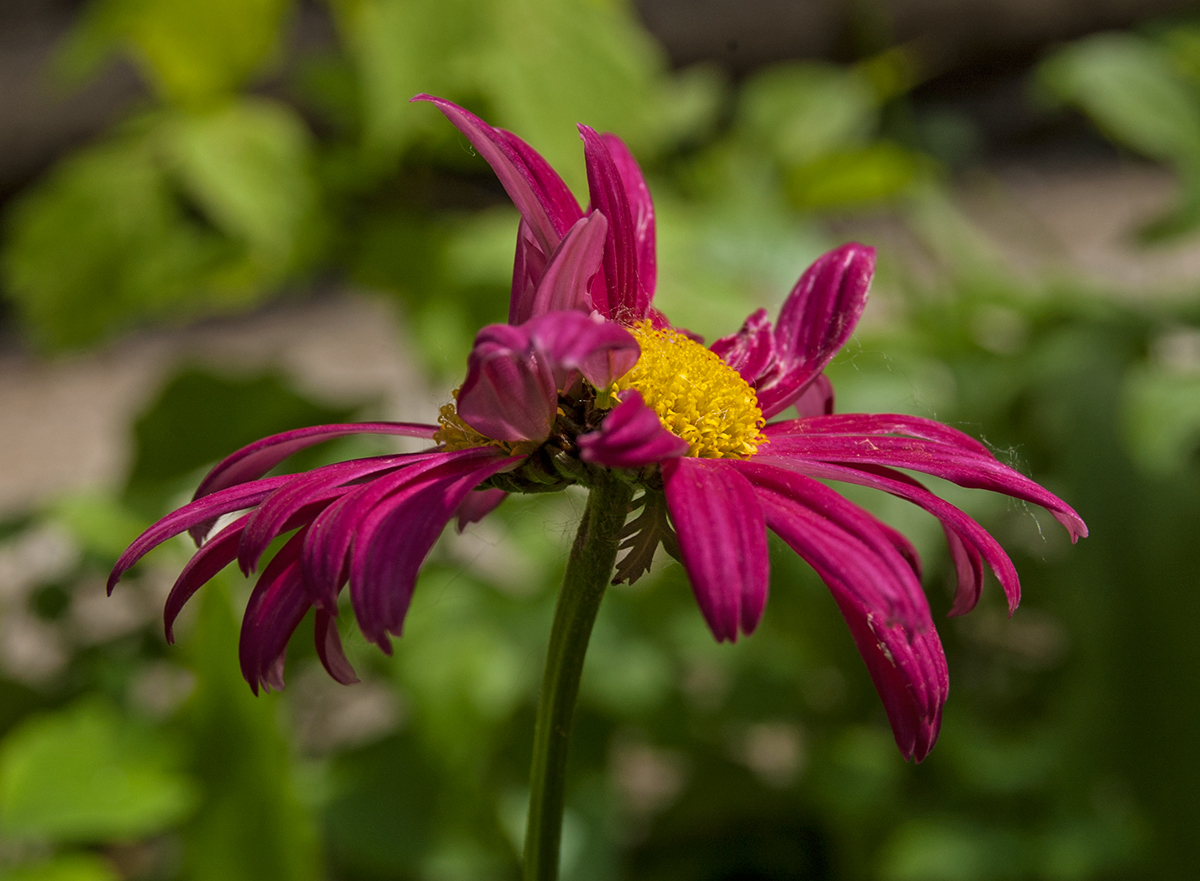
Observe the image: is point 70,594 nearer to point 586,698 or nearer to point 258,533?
point 586,698

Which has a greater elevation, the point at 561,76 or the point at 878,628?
the point at 561,76

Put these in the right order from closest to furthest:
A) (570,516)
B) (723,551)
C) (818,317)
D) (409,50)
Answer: (723,551), (818,317), (570,516), (409,50)

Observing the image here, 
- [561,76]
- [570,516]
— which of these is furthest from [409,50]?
[570,516]

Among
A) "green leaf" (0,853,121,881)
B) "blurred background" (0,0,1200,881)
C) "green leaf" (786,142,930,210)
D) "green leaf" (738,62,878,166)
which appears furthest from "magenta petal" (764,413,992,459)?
"green leaf" (738,62,878,166)

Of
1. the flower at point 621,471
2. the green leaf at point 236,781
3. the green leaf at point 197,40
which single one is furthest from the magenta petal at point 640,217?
the green leaf at point 197,40

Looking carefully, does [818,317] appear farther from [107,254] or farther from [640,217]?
[107,254]

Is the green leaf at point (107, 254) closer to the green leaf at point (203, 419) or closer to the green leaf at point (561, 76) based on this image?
the green leaf at point (203, 419)

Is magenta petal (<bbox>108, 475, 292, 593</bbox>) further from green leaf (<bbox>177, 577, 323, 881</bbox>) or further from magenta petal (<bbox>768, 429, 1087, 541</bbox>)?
green leaf (<bbox>177, 577, 323, 881</bbox>)
